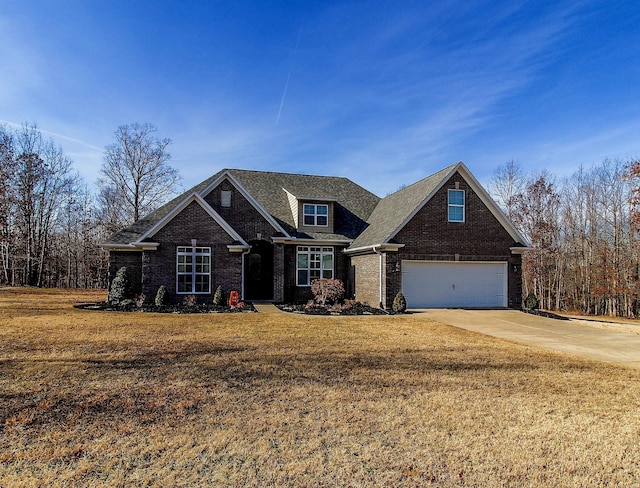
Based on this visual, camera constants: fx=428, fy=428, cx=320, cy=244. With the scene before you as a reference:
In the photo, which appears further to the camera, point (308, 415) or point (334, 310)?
→ point (334, 310)

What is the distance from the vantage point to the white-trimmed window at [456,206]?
64.0 ft

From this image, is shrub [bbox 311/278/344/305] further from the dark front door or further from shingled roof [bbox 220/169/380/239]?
the dark front door

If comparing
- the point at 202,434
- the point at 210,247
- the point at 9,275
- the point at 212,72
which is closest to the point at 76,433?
the point at 202,434

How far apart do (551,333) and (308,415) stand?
10.7m

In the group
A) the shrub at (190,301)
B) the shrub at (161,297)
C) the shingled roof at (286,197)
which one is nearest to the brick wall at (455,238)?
the shingled roof at (286,197)

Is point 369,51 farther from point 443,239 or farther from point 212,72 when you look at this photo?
point 443,239

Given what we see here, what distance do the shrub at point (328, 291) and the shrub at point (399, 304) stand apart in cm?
277

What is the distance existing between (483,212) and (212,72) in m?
13.1

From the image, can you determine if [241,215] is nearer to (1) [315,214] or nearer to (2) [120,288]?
(1) [315,214]

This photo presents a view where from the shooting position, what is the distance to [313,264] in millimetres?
22188

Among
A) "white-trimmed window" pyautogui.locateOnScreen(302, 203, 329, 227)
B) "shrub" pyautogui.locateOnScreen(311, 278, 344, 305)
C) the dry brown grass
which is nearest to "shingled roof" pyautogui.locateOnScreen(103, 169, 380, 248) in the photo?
"white-trimmed window" pyautogui.locateOnScreen(302, 203, 329, 227)

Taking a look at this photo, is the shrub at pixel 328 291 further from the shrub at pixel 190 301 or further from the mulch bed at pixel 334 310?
the shrub at pixel 190 301

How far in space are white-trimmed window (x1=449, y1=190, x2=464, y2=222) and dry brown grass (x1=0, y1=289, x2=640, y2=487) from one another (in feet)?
33.5

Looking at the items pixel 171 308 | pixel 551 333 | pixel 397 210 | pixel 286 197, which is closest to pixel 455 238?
pixel 397 210
